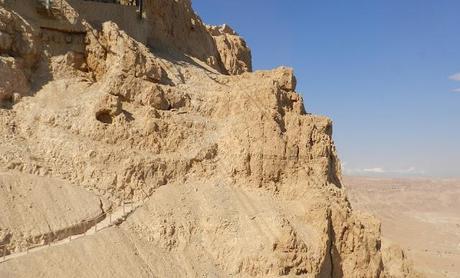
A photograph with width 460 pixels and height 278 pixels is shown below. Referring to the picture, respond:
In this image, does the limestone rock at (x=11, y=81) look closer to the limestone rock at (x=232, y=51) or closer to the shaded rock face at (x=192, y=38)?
the shaded rock face at (x=192, y=38)

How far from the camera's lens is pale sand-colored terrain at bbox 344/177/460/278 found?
5657cm

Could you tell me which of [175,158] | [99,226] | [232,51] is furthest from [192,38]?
[99,226]

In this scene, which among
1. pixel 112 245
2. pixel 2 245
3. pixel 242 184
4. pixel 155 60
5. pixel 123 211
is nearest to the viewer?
pixel 2 245

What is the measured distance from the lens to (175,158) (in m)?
22.2

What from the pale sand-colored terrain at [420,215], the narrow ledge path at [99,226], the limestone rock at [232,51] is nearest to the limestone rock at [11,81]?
the narrow ledge path at [99,226]

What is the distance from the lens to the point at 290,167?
77.7ft

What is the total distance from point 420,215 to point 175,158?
96583mm

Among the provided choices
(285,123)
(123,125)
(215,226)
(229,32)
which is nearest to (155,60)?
(123,125)

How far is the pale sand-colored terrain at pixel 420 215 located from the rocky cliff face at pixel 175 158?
36.1 feet

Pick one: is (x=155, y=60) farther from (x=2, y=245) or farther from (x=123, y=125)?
(x=2, y=245)

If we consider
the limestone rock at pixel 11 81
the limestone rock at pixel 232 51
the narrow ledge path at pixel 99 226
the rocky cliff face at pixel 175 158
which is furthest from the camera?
the limestone rock at pixel 232 51

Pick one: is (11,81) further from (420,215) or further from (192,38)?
(420,215)

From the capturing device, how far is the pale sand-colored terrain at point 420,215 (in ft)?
186

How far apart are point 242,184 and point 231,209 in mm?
1807
